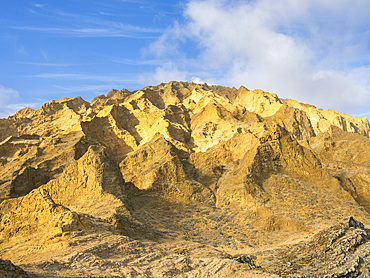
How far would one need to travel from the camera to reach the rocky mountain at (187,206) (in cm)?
1224

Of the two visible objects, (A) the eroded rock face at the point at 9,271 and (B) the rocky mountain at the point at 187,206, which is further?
(B) the rocky mountain at the point at 187,206

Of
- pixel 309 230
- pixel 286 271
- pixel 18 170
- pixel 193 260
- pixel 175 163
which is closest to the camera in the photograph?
pixel 286 271

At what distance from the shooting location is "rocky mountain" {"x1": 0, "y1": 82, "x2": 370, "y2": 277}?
12.2m

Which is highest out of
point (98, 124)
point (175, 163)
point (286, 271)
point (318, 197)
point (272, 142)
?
point (98, 124)

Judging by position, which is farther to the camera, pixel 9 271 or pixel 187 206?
pixel 187 206

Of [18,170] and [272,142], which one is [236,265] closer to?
[272,142]

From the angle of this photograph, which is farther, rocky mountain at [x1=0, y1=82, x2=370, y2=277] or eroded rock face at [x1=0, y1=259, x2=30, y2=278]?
rocky mountain at [x1=0, y1=82, x2=370, y2=277]

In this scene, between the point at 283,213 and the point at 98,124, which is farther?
the point at 98,124

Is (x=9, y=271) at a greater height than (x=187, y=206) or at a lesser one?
lesser

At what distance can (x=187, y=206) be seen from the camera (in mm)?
24281

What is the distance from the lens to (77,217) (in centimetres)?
1390

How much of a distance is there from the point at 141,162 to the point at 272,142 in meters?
11.7

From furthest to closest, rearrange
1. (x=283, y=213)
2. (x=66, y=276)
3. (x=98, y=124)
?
1. (x=98, y=124)
2. (x=283, y=213)
3. (x=66, y=276)

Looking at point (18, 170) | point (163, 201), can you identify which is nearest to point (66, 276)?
point (163, 201)
